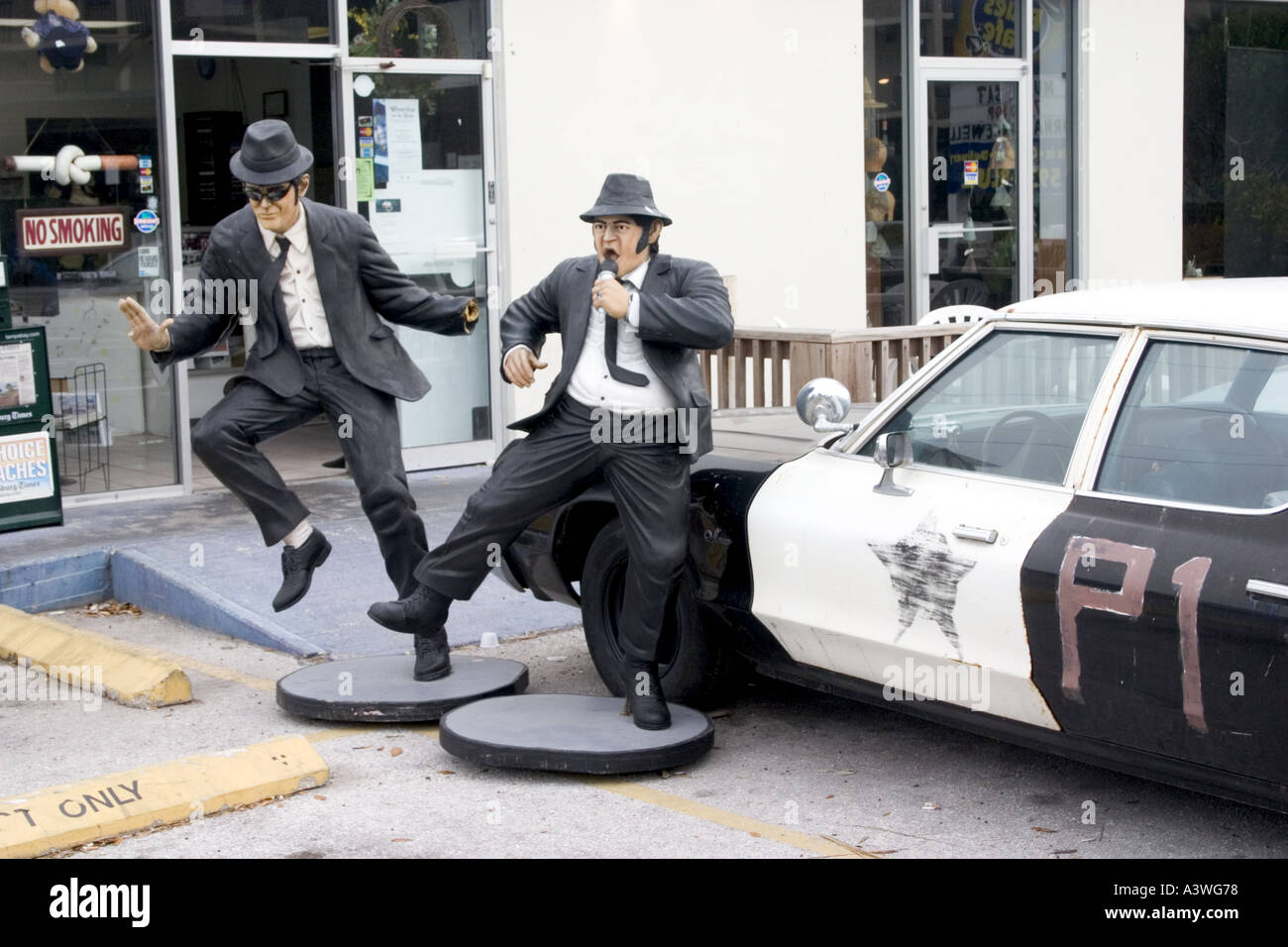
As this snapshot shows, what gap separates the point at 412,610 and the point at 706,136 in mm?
6084

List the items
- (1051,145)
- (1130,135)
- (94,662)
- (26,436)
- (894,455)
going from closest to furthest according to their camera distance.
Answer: (894,455)
(94,662)
(26,436)
(1051,145)
(1130,135)

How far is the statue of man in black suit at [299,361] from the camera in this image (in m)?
5.97

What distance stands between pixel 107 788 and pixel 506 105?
20.8 ft

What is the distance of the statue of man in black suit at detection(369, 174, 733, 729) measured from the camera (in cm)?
536

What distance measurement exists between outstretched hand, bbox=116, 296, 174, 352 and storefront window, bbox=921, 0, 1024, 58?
7922 millimetres

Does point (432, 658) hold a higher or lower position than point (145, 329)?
lower

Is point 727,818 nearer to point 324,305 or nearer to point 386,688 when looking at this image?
point 386,688

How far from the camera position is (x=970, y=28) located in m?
12.6

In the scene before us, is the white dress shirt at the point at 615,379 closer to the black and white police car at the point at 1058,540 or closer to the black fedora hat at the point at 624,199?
the black fedora hat at the point at 624,199

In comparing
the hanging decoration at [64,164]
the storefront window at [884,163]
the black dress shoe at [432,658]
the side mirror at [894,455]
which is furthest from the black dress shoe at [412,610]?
the storefront window at [884,163]

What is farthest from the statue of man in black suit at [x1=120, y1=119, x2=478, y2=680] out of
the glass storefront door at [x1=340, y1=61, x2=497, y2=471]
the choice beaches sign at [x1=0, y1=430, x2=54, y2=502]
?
the glass storefront door at [x1=340, y1=61, x2=497, y2=471]

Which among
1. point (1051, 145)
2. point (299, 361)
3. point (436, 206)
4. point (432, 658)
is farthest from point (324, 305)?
point (1051, 145)

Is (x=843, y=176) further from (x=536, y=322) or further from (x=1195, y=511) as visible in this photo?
(x=1195, y=511)

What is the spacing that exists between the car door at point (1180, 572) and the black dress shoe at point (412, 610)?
7.13 feet
